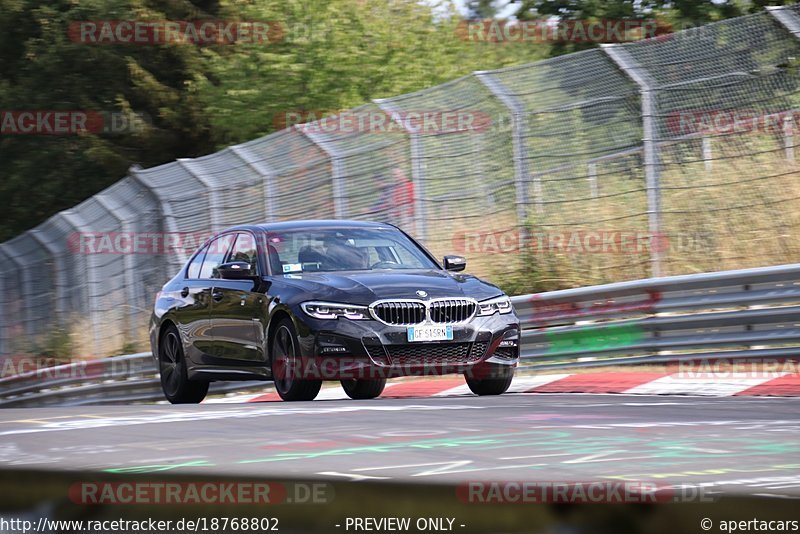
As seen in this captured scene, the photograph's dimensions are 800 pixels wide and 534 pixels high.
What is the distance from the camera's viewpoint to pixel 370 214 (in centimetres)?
1789

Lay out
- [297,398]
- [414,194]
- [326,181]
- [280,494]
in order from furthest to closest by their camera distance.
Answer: [326,181]
[414,194]
[297,398]
[280,494]

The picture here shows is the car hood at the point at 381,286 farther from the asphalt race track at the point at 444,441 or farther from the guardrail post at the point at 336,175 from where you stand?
the guardrail post at the point at 336,175

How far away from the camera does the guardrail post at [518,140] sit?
1548 centimetres

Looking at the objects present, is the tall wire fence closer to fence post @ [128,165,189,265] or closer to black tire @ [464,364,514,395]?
fence post @ [128,165,189,265]

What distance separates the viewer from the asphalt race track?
4.61 m

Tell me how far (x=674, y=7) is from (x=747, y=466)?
22662mm

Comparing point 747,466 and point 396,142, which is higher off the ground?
point 396,142

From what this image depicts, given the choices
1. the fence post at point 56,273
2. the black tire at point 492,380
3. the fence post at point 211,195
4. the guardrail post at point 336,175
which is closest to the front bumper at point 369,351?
the black tire at point 492,380

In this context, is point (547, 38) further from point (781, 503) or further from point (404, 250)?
point (781, 503)

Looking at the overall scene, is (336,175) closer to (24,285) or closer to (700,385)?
(700,385)

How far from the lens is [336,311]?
10.6m

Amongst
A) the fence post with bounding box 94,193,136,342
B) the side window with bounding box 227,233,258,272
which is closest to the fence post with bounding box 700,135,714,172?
the side window with bounding box 227,233,258,272

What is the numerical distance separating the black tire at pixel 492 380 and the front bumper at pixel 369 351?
50 centimetres

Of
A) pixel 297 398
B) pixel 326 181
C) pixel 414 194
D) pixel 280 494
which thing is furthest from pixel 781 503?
Result: pixel 326 181
